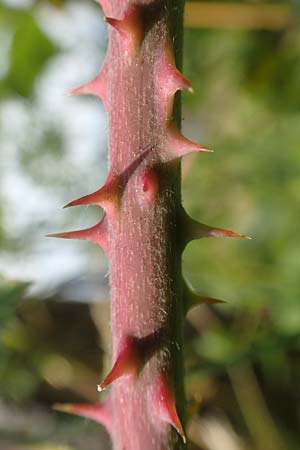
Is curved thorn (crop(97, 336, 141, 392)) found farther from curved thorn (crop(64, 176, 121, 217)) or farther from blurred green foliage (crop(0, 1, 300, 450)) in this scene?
blurred green foliage (crop(0, 1, 300, 450))

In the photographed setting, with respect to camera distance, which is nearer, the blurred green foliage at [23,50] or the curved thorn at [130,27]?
the curved thorn at [130,27]

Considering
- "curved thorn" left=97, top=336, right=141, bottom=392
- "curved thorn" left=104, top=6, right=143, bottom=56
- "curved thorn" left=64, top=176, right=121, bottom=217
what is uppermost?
"curved thorn" left=104, top=6, right=143, bottom=56

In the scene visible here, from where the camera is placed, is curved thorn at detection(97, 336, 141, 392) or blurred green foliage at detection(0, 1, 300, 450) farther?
blurred green foliage at detection(0, 1, 300, 450)

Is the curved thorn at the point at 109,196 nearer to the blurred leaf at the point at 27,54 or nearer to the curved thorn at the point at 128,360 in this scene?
the curved thorn at the point at 128,360

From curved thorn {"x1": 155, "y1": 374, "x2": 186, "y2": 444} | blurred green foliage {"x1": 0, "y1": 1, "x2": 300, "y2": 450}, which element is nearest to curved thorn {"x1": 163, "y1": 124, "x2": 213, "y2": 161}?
curved thorn {"x1": 155, "y1": 374, "x2": 186, "y2": 444}

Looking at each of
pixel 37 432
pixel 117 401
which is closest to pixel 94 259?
pixel 37 432

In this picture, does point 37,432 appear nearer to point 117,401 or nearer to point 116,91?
point 117,401

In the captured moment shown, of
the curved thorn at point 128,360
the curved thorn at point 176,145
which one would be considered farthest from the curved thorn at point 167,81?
the curved thorn at point 128,360

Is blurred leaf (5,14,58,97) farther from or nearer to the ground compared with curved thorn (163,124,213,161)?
nearer to the ground
